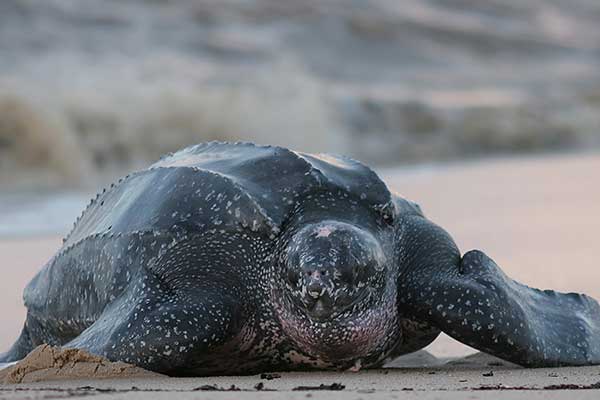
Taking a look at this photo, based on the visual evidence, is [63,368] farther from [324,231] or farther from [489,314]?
[489,314]

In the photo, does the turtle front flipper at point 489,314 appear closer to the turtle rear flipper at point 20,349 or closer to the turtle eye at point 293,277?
the turtle eye at point 293,277

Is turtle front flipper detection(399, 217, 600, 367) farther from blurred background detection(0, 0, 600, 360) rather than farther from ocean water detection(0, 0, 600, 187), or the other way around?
ocean water detection(0, 0, 600, 187)

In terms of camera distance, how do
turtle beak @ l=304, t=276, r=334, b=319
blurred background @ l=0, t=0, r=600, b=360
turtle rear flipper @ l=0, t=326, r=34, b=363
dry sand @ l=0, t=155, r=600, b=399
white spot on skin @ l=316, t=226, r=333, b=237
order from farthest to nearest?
1. blurred background @ l=0, t=0, r=600, b=360
2. turtle rear flipper @ l=0, t=326, r=34, b=363
3. white spot on skin @ l=316, t=226, r=333, b=237
4. turtle beak @ l=304, t=276, r=334, b=319
5. dry sand @ l=0, t=155, r=600, b=399

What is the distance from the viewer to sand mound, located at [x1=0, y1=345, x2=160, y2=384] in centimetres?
328

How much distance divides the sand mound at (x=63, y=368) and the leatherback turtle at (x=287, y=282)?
0.04 m

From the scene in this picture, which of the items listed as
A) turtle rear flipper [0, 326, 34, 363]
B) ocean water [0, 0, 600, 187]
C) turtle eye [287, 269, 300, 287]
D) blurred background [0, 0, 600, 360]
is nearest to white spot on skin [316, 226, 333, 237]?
turtle eye [287, 269, 300, 287]

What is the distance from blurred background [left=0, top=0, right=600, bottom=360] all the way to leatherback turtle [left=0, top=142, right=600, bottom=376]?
2.25ft

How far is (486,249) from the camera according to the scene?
21.1 feet

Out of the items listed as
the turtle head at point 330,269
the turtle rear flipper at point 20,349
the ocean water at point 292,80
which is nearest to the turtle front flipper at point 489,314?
the turtle head at point 330,269

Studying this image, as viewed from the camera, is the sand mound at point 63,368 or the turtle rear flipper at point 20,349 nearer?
the sand mound at point 63,368

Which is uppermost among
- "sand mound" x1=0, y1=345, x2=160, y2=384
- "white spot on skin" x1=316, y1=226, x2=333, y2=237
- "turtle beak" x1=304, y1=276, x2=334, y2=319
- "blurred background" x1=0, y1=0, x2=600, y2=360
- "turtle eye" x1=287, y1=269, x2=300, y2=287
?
"blurred background" x1=0, y1=0, x2=600, y2=360

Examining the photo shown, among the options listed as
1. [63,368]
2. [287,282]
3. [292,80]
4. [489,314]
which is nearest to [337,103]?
[292,80]

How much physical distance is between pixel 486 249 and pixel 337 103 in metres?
12.1

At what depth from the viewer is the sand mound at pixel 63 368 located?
3.28 metres
